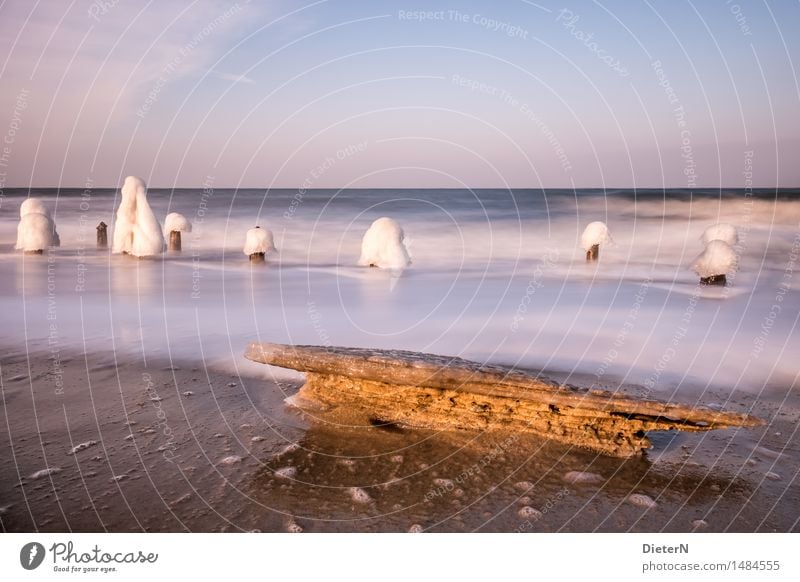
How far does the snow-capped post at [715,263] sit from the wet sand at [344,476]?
5.58 m

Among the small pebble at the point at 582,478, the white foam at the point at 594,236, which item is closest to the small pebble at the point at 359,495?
the small pebble at the point at 582,478

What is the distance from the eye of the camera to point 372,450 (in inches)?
143

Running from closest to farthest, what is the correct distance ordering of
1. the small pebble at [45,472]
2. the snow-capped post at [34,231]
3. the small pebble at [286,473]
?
the small pebble at [45,472] → the small pebble at [286,473] → the snow-capped post at [34,231]

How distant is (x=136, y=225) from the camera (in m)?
11.8

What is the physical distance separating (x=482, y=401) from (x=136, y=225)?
1049 centimetres

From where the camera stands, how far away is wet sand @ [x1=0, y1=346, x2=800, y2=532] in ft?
9.86

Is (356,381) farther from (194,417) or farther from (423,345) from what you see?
(423,345)

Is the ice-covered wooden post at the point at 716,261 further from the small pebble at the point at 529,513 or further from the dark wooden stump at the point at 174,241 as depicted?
the dark wooden stump at the point at 174,241

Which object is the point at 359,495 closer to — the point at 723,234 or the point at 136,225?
the point at 723,234

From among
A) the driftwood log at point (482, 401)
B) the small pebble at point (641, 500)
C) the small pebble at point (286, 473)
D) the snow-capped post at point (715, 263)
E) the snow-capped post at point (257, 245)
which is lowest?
the small pebble at point (641, 500)

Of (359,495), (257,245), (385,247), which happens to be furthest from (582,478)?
(257,245)

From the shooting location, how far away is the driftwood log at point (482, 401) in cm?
347

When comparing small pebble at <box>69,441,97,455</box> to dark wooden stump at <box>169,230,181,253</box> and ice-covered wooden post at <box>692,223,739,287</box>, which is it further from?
dark wooden stump at <box>169,230,181,253</box>
